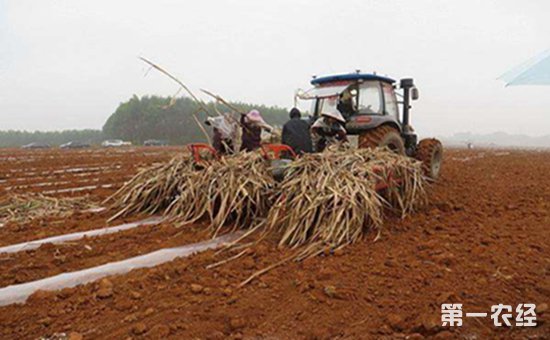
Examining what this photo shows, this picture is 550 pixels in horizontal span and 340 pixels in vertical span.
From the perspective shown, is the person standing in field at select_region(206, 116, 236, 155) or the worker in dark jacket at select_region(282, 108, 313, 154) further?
the person standing in field at select_region(206, 116, 236, 155)

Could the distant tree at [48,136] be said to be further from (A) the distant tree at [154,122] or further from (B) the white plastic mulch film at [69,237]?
(B) the white plastic mulch film at [69,237]

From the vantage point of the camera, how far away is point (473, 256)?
3111 mm

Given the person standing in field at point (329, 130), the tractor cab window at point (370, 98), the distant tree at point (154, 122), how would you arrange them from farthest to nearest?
the distant tree at point (154, 122) → the tractor cab window at point (370, 98) → the person standing in field at point (329, 130)

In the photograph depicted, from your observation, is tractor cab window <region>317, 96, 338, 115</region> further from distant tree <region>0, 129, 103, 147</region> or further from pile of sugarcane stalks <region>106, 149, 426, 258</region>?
distant tree <region>0, 129, 103, 147</region>

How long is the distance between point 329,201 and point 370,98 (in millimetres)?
3060

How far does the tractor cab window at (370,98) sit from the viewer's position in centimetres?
615

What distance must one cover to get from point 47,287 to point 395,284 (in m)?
2.30

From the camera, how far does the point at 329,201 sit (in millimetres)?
3693

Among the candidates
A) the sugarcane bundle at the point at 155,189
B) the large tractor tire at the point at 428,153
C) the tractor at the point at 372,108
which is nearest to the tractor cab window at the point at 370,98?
the tractor at the point at 372,108

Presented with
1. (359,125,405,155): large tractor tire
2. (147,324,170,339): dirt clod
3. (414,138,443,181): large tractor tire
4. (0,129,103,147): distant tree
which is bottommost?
(147,324,170,339): dirt clod

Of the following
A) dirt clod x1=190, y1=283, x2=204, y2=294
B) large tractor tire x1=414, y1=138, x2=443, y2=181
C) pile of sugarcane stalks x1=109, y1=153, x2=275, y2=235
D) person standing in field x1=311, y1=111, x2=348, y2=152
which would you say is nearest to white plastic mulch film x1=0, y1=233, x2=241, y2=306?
pile of sugarcane stalks x1=109, y1=153, x2=275, y2=235

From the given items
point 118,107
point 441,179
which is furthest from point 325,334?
point 118,107

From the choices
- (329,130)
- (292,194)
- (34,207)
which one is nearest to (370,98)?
(329,130)

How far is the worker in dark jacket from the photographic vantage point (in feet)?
16.2
